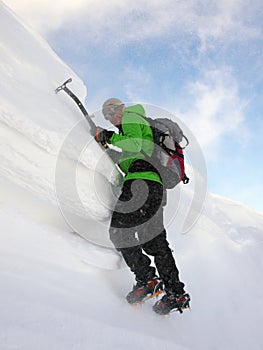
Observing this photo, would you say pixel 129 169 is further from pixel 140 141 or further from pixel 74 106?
pixel 74 106

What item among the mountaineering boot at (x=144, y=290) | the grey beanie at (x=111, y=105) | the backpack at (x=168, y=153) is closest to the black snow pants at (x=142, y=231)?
the mountaineering boot at (x=144, y=290)

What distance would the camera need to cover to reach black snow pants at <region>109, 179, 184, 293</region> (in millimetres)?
4051

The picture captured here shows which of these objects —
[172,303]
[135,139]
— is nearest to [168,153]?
[135,139]

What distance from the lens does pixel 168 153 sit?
416 cm

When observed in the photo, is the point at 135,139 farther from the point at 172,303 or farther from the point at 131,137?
the point at 172,303

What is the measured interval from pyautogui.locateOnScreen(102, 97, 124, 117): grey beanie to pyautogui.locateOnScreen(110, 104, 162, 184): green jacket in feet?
1.10

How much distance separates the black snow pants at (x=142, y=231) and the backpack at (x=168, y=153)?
0.21 metres

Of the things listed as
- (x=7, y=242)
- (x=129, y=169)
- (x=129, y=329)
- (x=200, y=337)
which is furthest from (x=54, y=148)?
(x=200, y=337)

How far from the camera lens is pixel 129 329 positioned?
118 inches

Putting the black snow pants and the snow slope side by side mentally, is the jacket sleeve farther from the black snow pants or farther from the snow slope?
the snow slope

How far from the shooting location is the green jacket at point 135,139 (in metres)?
3.95

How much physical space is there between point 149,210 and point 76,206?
4.40ft

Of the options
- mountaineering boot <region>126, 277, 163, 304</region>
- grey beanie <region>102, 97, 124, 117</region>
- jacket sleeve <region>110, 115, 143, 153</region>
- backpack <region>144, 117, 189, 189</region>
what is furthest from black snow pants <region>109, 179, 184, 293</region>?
grey beanie <region>102, 97, 124, 117</region>

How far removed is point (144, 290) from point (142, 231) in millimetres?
783
